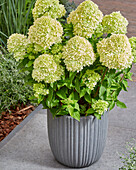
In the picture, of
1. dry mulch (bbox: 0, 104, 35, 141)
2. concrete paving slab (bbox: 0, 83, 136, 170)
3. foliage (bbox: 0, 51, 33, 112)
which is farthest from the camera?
foliage (bbox: 0, 51, 33, 112)

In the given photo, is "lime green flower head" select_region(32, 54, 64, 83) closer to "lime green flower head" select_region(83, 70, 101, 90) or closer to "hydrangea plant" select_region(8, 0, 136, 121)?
"hydrangea plant" select_region(8, 0, 136, 121)

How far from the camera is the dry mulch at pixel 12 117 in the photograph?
252cm

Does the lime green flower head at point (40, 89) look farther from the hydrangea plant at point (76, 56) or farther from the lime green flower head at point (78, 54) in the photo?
the lime green flower head at point (78, 54)

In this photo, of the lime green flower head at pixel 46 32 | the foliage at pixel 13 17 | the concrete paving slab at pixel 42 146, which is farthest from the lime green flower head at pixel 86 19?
the foliage at pixel 13 17

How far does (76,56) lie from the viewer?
1495 millimetres

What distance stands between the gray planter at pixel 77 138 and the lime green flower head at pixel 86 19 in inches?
21.7

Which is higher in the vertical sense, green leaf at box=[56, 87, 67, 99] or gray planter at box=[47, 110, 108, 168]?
green leaf at box=[56, 87, 67, 99]

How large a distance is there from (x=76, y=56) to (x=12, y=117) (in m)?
1.39

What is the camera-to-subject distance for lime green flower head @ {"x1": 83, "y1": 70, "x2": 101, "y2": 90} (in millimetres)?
1647

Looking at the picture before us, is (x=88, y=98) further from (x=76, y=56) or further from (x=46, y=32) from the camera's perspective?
(x=46, y=32)

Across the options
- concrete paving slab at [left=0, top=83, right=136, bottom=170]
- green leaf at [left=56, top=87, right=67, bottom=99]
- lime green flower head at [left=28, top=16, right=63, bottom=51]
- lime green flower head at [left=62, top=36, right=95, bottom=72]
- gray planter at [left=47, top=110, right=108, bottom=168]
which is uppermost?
lime green flower head at [left=28, top=16, right=63, bottom=51]

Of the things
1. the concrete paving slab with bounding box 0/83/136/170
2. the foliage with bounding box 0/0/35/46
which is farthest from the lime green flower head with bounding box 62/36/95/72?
the foliage with bounding box 0/0/35/46

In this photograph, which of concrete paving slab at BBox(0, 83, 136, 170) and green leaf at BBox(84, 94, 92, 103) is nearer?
green leaf at BBox(84, 94, 92, 103)

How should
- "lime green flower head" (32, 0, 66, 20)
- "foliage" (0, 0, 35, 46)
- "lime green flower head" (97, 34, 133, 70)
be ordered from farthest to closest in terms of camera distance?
"foliage" (0, 0, 35, 46)
"lime green flower head" (32, 0, 66, 20)
"lime green flower head" (97, 34, 133, 70)
